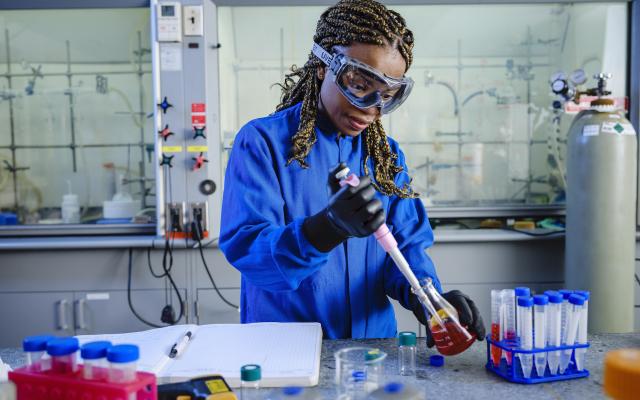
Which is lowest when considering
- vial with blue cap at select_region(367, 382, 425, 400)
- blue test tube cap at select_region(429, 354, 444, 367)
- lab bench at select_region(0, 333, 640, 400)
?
lab bench at select_region(0, 333, 640, 400)

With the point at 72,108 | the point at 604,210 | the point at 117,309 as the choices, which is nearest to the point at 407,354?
the point at 604,210

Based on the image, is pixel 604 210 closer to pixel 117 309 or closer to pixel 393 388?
pixel 393 388

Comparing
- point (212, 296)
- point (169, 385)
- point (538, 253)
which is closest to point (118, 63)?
point (212, 296)

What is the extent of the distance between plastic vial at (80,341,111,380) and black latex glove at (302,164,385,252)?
0.47 m

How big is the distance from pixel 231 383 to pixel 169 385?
13 centimetres

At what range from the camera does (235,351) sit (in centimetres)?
115

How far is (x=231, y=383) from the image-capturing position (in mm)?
1016

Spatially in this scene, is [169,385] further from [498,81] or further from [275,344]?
[498,81]

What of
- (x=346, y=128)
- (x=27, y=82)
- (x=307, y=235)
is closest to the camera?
(x=307, y=235)

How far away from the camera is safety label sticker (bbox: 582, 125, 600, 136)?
8.66 feet

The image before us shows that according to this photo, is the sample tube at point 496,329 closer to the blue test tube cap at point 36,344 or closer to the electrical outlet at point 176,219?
the blue test tube cap at point 36,344

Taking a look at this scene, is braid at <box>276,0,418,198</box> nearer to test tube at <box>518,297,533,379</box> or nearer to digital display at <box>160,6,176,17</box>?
test tube at <box>518,297,533,379</box>

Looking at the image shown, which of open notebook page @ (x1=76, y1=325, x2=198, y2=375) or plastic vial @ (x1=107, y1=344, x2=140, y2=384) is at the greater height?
plastic vial @ (x1=107, y1=344, x2=140, y2=384)

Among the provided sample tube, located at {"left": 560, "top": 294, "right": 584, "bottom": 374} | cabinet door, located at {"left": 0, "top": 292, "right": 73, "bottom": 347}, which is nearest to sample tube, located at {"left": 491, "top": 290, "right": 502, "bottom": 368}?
sample tube, located at {"left": 560, "top": 294, "right": 584, "bottom": 374}
